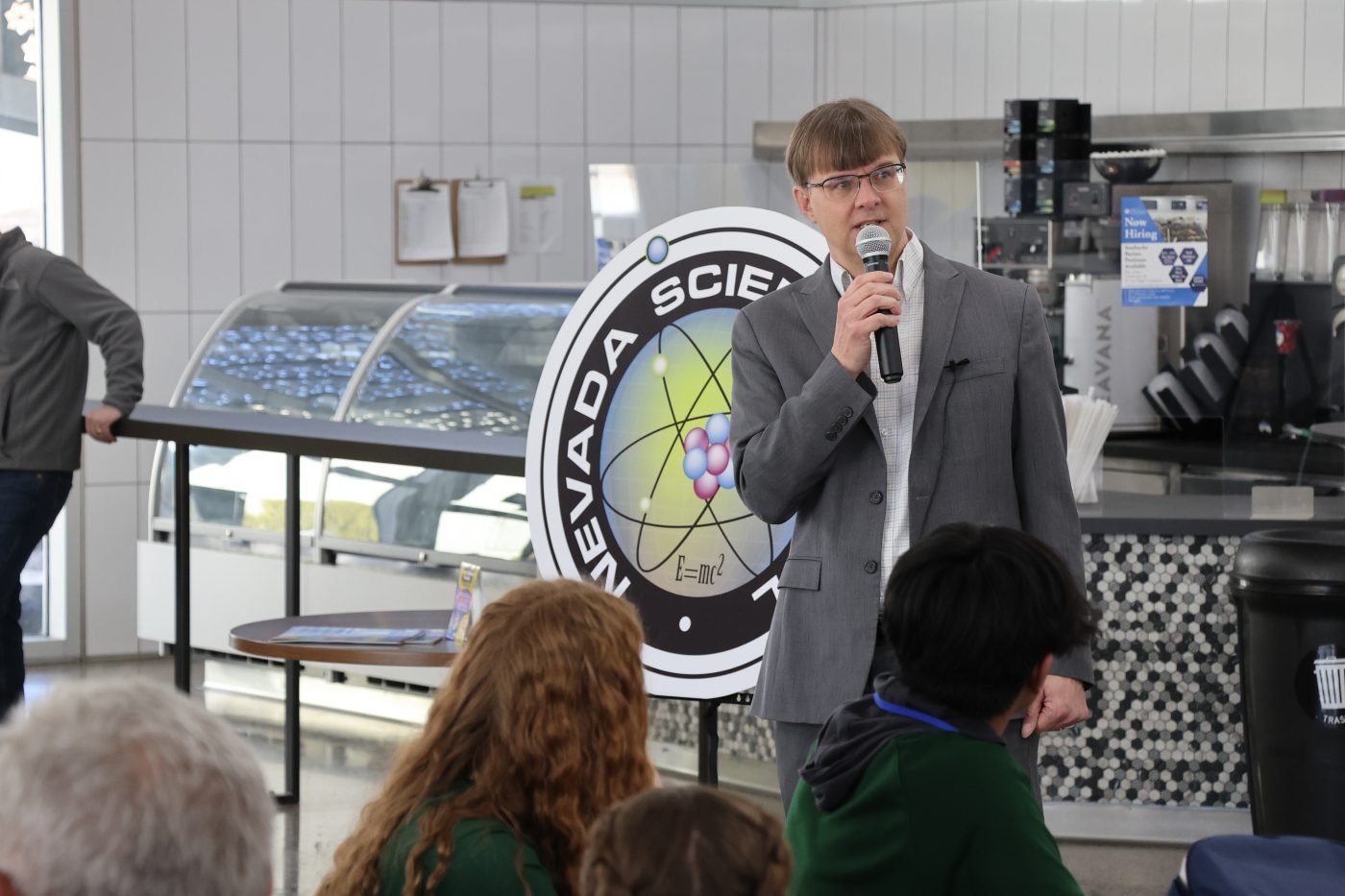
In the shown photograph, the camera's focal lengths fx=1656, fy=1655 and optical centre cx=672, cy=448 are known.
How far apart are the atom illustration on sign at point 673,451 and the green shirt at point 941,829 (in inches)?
45.5

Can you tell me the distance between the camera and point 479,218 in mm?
7273

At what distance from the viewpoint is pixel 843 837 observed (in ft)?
5.80

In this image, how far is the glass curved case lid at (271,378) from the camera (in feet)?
18.9

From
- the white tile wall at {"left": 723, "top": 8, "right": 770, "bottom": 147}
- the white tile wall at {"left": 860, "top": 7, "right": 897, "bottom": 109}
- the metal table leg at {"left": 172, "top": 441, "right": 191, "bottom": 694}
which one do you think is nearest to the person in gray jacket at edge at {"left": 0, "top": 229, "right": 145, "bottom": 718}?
the metal table leg at {"left": 172, "top": 441, "right": 191, "bottom": 694}

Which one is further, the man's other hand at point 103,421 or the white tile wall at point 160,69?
the white tile wall at point 160,69

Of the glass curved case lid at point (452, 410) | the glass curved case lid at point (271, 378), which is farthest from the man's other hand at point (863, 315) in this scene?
the glass curved case lid at point (271, 378)

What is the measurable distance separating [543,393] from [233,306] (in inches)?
138

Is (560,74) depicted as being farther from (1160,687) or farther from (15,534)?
(1160,687)

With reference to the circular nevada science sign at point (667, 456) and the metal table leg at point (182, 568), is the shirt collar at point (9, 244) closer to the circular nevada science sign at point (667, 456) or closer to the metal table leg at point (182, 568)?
the metal table leg at point (182, 568)

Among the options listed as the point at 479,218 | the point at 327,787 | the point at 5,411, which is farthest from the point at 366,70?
the point at 327,787

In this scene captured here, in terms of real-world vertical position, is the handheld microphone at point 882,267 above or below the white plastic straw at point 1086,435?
above

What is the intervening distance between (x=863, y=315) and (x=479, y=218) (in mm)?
5484

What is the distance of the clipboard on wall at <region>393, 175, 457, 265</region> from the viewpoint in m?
7.20

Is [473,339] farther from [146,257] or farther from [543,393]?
[543,393]
